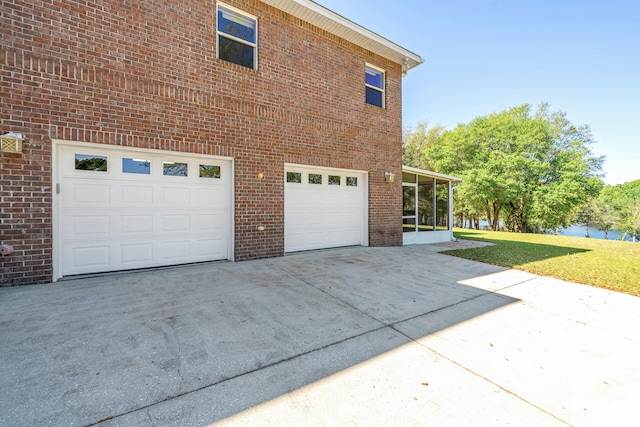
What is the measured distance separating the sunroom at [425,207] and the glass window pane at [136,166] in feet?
25.9

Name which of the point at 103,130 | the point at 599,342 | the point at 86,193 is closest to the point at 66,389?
the point at 86,193

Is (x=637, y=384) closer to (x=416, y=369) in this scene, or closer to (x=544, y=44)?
(x=416, y=369)

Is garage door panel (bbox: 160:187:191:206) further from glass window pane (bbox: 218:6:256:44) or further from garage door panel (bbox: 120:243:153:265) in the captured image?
glass window pane (bbox: 218:6:256:44)

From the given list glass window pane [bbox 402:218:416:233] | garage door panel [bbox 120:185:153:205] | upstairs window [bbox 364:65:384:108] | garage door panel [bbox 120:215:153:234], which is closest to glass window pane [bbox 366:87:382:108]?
upstairs window [bbox 364:65:384:108]

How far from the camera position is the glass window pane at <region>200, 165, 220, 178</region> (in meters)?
5.85

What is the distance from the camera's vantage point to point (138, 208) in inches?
204

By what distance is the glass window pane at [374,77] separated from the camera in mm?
8695

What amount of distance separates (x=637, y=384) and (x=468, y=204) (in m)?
24.4

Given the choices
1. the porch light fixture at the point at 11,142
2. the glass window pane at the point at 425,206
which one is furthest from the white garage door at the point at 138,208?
the glass window pane at the point at 425,206

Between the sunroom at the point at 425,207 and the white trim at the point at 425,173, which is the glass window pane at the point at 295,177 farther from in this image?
the sunroom at the point at 425,207

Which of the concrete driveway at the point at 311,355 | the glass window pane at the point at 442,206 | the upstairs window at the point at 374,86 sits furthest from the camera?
the glass window pane at the point at 442,206

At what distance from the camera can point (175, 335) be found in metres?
2.74

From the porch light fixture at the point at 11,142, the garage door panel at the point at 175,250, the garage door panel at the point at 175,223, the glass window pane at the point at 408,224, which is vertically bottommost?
the garage door panel at the point at 175,250

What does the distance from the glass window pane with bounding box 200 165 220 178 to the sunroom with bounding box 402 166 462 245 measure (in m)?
6.57
